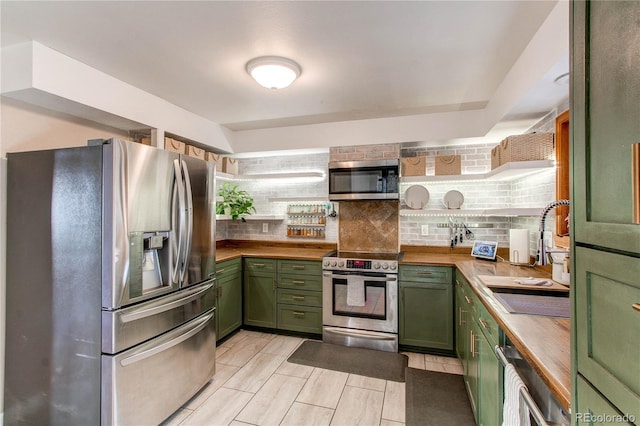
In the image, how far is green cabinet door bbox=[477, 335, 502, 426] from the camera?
4.62ft

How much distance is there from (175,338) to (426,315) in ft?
7.34

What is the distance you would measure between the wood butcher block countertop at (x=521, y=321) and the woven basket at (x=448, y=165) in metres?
0.88

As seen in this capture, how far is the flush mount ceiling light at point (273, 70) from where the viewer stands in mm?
2197

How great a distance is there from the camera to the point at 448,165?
333 cm

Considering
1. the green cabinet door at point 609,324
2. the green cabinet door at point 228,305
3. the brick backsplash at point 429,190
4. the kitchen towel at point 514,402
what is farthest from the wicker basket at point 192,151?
the green cabinet door at point 609,324

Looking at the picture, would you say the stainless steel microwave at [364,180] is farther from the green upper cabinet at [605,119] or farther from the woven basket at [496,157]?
the green upper cabinet at [605,119]

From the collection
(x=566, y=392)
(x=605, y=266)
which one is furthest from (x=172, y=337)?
(x=605, y=266)

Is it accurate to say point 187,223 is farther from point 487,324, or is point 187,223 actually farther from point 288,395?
point 487,324

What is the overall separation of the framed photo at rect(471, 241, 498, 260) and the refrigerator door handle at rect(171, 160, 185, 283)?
110 inches

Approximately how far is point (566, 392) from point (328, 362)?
228cm

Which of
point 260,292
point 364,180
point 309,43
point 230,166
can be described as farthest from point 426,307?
point 230,166

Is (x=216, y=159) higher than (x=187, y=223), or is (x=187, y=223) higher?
(x=216, y=159)

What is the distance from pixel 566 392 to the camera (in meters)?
0.84

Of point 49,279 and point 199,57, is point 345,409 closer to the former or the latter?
point 49,279
